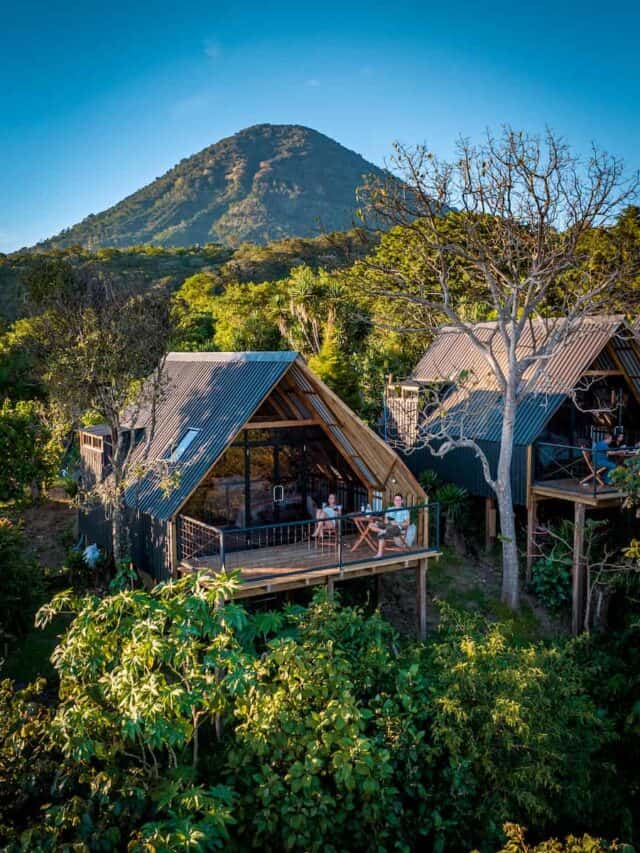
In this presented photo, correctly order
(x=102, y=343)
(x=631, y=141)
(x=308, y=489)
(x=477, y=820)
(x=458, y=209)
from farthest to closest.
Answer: (x=631, y=141), (x=458, y=209), (x=308, y=489), (x=102, y=343), (x=477, y=820)

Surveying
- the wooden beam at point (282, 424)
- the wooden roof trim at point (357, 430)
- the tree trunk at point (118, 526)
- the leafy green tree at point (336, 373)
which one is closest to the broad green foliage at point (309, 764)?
the wooden beam at point (282, 424)

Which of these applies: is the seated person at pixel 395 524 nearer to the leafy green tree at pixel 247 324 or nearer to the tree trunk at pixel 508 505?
the tree trunk at pixel 508 505

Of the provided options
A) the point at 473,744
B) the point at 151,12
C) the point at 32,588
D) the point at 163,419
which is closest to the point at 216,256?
the point at 151,12

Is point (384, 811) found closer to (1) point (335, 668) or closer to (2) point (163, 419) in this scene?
(1) point (335, 668)

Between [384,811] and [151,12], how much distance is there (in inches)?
1165

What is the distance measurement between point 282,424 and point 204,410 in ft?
5.31

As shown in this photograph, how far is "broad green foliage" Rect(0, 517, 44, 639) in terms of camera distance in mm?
11297

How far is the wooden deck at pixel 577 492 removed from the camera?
15.2m

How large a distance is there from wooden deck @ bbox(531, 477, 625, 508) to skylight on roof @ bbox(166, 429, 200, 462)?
8.40 metres

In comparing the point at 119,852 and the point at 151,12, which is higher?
the point at 151,12

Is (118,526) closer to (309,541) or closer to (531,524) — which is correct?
(309,541)

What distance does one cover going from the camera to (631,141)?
75.9 feet

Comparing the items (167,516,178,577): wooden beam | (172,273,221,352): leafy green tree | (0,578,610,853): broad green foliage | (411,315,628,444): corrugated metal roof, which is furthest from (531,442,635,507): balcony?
(172,273,221,352): leafy green tree

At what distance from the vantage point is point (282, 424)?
13.8 metres
